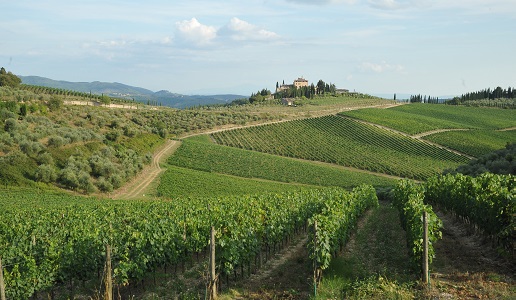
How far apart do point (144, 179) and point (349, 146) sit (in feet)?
139

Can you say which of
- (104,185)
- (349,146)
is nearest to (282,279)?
(104,185)

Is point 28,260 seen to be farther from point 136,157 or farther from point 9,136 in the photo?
point 136,157

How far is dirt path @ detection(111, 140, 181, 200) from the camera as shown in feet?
143

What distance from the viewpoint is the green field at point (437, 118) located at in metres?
92.5

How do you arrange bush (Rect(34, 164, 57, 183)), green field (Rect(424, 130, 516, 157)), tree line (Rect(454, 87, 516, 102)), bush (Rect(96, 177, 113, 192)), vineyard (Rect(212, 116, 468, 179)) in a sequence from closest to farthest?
bush (Rect(34, 164, 57, 183)), bush (Rect(96, 177, 113, 192)), vineyard (Rect(212, 116, 468, 179)), green field (Rect(424, 130, 516, 157)), tree line (Rect(454, 87, 516, 102))

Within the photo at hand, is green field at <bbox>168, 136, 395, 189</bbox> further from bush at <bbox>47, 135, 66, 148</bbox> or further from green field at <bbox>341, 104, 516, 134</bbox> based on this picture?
green field at <bbox>341, 104, 516, 134</bbox>

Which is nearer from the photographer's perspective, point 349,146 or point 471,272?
point 471,272

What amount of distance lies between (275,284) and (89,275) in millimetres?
6615

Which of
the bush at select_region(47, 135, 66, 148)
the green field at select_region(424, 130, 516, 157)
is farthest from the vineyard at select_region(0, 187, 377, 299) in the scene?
the green field at select_region(424, 130, 516, 157)

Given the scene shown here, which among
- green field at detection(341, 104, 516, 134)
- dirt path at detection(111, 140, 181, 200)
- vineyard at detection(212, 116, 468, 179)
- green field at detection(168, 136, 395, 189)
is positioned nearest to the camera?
dirt path at detection(111, 140, 181, 200)

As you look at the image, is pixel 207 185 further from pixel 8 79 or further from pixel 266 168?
pixel 8 79

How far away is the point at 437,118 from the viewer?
108438 millimetres

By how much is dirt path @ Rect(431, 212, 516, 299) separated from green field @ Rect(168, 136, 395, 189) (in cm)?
3733

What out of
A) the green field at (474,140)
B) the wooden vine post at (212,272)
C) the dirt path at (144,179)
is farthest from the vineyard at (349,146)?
the wooden vine post at (212,272)
